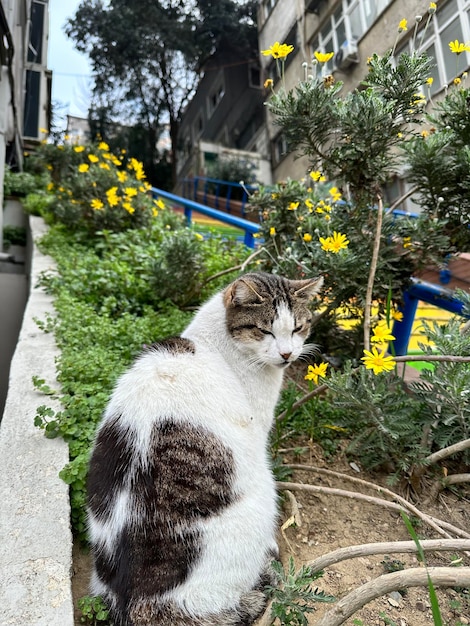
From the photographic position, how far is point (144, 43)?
14.9 meters

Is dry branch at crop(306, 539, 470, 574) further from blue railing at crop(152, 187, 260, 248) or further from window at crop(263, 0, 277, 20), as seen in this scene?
window at crop(263, 0, 277, 20)

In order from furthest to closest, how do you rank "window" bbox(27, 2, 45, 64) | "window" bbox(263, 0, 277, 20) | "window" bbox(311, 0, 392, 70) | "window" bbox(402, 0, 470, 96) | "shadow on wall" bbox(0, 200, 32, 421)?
"window" bbox(27, 2, 45, 64)
"window" bbox(263, 0, 277, 20)
"window" bbox(311, 0, 392, 70)
"shadow on wall" bbox(0, 200, 32, 421)
"window" bbox(402, 0, 470, 96)

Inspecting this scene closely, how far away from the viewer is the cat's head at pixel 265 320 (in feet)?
5.78

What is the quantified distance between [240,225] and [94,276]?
5.46 ft

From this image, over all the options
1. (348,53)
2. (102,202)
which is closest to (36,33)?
(102,202)

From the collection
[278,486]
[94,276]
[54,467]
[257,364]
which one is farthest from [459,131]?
[94,276]

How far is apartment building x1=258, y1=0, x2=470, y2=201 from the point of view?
2404 millimetres

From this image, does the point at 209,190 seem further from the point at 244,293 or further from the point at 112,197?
the point at 244,293

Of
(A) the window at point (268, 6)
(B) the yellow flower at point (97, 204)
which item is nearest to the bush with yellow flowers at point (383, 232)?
(B) the yellow flower at point (97, 204)

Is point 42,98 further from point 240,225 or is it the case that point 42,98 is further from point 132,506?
point 132,506

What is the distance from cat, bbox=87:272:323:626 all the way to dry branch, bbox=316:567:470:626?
31 cm

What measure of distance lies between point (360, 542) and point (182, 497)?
88cm

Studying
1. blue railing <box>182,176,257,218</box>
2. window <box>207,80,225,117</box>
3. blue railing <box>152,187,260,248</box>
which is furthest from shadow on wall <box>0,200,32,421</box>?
window <box>207,80,225,117</box>

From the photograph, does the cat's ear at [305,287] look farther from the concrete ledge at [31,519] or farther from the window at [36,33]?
the window at [36,33]
